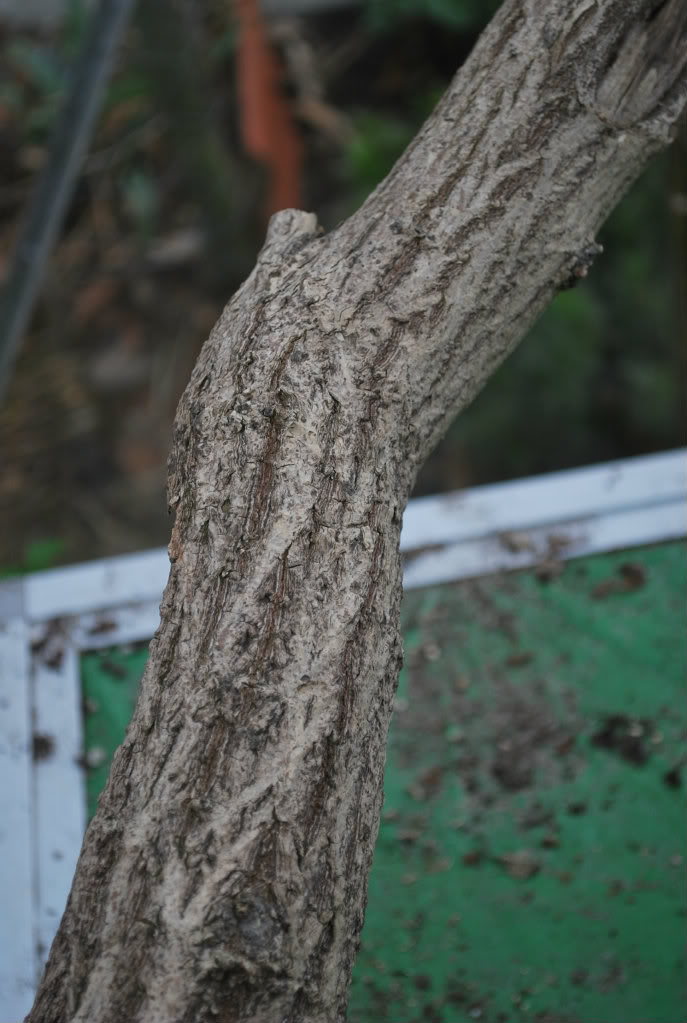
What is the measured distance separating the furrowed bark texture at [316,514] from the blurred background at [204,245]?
147 centimetres

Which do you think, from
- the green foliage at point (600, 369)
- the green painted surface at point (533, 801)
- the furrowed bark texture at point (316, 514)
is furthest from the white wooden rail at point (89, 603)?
the green foliage at point (600, 369)

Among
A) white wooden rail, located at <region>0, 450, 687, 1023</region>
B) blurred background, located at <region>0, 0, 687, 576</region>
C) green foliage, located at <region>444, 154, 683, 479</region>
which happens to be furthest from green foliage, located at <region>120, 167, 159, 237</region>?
white wooden rail, located at <region>0, 450, 687, 1023</region>

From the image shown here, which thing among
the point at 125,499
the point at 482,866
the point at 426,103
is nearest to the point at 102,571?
the point at 482,866

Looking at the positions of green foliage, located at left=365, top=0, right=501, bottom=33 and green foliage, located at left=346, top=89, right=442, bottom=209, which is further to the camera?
green foliage, located at left=365, top=0, right=501, bottom=33

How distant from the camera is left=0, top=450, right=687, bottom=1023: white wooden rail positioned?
4.20 ft

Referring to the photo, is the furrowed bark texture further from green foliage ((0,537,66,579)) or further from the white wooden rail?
green foliage ((0,537,66,579))

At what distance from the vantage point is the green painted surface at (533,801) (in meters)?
1.22

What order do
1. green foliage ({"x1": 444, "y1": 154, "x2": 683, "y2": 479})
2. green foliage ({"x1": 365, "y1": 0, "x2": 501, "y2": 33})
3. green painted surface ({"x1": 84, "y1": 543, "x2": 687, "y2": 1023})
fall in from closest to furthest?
green painted surface ({"x1": 84, "y1": 543, "x2": 687, "y2": 1023}) < green foliage ({"x1": 444, "y1": 154, "x2": 683, "y2": 479}) < green foliage ({"x1": 365, "y1": 0, "x2": 501, "y2": 33})

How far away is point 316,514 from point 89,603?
0.94 m

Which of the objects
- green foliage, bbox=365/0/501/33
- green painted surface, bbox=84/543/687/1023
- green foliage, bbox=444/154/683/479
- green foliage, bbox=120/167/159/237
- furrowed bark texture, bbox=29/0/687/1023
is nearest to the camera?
furrowed bark texture, bbox=29/0/687/1023

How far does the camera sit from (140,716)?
73 centimetres

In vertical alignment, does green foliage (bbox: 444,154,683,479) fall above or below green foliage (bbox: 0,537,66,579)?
above

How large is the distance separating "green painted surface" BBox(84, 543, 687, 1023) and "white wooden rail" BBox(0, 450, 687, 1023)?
4cm

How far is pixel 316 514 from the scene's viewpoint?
0.74 metres
